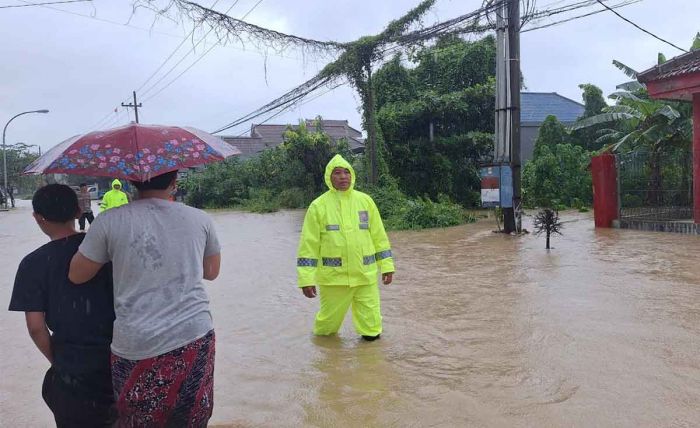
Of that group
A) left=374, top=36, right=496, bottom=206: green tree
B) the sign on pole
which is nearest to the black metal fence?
the sign on pole

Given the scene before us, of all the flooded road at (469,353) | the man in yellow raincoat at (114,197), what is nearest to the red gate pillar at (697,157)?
the flooded road at (469,353)

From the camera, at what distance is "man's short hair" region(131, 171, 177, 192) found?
100 inches

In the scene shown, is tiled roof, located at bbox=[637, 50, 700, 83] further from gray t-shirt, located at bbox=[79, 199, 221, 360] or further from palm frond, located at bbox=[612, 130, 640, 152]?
gray t-shirt, located at bbox=[79, 199, 221, 360]

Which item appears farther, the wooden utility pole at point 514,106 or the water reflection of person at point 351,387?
the wooden utility pole at point 514,106

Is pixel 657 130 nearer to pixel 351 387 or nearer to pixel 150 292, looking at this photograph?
pixel 351 387

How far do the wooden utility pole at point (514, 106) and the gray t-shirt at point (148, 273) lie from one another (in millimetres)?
11704

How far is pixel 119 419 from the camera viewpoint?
8.12 ft

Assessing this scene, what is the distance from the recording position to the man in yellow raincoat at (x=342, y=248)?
4.91 meters

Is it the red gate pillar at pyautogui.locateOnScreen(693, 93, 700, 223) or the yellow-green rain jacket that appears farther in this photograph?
the red gate pillar at pyautogui.locateOnScreen(693, 93, 700, 223)

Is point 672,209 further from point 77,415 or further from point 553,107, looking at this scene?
point 553,107

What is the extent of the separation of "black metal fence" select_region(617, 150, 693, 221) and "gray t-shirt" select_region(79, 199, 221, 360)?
13.1 metres

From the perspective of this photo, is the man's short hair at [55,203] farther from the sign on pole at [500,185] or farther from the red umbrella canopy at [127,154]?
the sign on pole at [500,185]

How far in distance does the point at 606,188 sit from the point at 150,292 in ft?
43.1

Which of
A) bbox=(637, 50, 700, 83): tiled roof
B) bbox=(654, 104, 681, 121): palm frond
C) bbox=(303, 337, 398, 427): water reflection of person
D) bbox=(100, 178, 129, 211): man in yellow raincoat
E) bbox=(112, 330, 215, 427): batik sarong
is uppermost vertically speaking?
bbox=(637, 50, 700, 83): tiled roof
